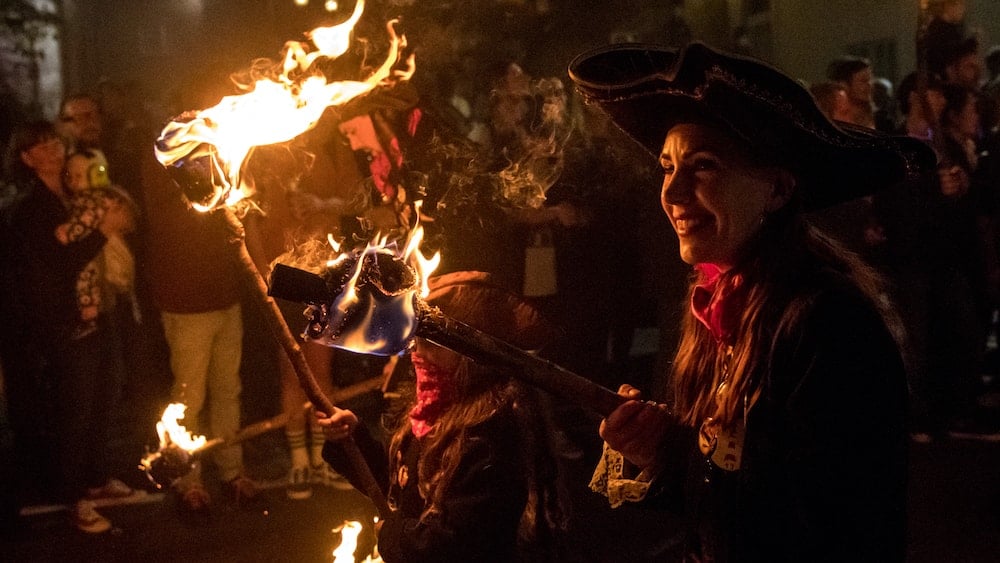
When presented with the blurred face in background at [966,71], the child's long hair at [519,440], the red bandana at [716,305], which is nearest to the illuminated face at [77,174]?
the child's long hair at [519,440]

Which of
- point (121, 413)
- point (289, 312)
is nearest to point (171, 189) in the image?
point (289, 312)

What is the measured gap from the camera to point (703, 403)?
2.49 m

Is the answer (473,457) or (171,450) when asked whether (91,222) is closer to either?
(171,450)

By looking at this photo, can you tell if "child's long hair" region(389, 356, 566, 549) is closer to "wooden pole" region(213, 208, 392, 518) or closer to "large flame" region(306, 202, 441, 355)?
"wooden pole" region(213, 208, 392, 518)

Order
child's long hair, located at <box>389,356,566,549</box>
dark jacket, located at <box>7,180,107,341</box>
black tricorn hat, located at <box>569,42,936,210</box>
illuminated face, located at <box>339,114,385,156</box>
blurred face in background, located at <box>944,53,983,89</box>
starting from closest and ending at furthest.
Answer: black tricorn hat, located at <box>569,42,936,210</box>, child's long hair, located at <box>389,356,566,549</box>, dark jacket, located at <box>7,180,107,341</box>, illuminated face, located at <box>339,114,385,156</box>, blurred face in background, located at <box>944,53,983,89</box>

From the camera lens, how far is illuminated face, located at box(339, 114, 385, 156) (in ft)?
20.7

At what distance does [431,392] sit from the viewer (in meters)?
Result: 3.44

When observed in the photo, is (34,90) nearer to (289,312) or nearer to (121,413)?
(121,413)

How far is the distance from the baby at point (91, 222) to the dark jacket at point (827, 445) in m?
5.11

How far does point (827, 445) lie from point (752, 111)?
772 mm

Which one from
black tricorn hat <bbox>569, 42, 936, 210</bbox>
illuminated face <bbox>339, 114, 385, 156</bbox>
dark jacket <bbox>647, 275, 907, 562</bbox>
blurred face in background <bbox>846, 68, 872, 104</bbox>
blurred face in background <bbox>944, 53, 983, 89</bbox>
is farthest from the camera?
blurred face in background <bbox>944, 53, 983, 89</bbox>

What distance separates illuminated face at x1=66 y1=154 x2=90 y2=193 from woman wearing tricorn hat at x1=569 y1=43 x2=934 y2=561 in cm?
458

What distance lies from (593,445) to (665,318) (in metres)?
1.18

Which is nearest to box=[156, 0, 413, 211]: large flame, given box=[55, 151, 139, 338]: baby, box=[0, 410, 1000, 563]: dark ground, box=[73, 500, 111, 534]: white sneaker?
box=[0, 410, 1000, 563]: dark ground
